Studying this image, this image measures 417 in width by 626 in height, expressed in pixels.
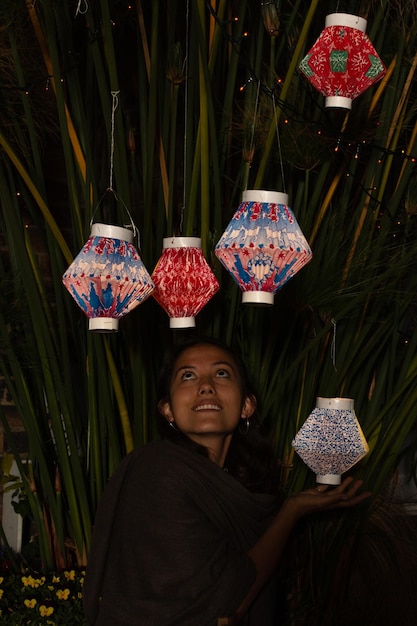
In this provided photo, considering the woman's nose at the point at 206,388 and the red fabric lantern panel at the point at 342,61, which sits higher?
the red fabric lantern panel at the point at 342,61

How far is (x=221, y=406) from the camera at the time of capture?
5.14ft

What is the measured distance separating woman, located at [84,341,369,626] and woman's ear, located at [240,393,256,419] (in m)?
0.03

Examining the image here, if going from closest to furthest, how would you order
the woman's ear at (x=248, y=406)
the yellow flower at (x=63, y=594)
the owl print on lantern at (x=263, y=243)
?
the owl print on lantern at (x=263, y=243)
the woman's ear at (x=248, y=406)
the yellow flower at (x=63, y=594)

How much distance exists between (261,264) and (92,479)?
2.44 feet

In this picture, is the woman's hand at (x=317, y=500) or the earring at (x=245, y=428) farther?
the earring at (x=245, y=428)

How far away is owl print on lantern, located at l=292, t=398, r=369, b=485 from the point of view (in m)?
1.62

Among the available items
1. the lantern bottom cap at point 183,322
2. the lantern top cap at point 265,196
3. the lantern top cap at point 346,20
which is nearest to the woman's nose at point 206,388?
the lantern bottom cap at point 183,322

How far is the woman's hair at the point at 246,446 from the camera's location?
5.45 feet

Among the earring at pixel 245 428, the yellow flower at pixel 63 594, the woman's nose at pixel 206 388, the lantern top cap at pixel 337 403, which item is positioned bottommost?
the yellow flower at pixel 63 594

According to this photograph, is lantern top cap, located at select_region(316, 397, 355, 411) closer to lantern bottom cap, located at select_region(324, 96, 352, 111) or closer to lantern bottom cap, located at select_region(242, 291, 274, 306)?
lantern bottom cap, located at select_region(242, 291, 274, 306)

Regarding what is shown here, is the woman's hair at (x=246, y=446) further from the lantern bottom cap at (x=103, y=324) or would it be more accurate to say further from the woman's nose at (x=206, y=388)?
the lantern bottom cap at (x=103, y=324)

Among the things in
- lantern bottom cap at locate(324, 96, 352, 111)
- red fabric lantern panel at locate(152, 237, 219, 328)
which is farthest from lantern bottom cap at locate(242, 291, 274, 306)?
lantern bottom cap at locate(324, 96, 352, 111)

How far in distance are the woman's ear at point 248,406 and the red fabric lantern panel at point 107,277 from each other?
1.16 feet

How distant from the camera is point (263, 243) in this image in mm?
1348
